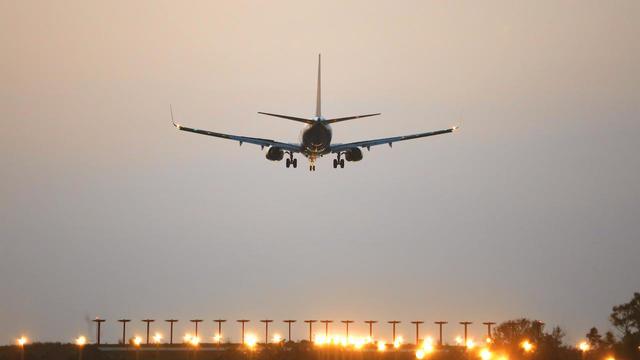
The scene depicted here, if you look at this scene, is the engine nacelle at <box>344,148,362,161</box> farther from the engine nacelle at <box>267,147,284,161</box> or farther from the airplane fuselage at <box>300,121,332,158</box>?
the engine nacelle at <box>267,147,284,161</box>

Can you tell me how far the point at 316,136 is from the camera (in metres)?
119

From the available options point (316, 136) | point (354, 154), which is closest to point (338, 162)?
point (354, 154)

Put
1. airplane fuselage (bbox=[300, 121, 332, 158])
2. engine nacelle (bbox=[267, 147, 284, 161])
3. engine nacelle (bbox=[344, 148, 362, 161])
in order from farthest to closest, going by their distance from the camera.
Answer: engine nacelle (bbox=[344, 148, 362, 161]), engine nacelle (bbox=[267, 147, 284, 161]), airplane fuselage (bbox=[300, 121, 332, 158])

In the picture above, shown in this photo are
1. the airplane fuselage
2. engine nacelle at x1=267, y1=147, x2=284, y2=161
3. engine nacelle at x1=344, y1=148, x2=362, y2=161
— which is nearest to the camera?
the airplane fuselage

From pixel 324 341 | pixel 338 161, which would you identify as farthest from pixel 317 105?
pixel 324 341

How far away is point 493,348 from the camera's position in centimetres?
18012

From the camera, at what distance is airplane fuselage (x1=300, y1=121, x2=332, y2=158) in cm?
11862

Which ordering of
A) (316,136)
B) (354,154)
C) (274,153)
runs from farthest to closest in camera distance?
1. (354,154)
2. (274,153)
3. (316,136)

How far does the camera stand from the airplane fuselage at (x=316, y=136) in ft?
389

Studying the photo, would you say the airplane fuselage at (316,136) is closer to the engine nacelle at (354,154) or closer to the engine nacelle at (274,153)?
the engine nacelle at (274,153)

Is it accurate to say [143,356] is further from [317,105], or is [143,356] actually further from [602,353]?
[602,353]

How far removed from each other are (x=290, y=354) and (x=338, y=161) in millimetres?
41094

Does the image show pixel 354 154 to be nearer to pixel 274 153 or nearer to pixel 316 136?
pixel 316 136

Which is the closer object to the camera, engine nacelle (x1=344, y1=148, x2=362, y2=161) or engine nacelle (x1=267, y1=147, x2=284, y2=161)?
engine nacelle (x1=267, y1=147, x2=284, y2=161)
